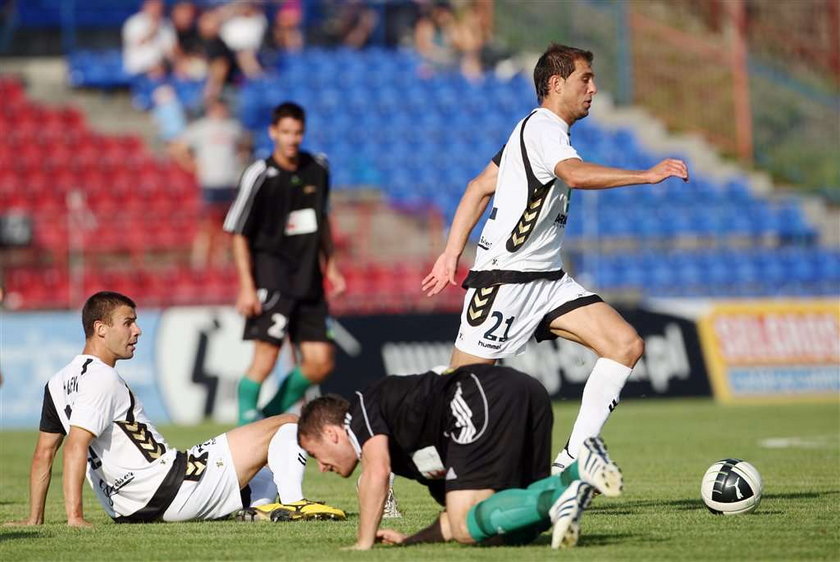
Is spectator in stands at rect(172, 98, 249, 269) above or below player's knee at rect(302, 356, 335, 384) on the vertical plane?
above

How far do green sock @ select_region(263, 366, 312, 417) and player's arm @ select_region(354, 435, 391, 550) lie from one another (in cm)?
513

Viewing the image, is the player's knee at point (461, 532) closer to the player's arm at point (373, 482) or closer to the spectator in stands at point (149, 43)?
the player's arm at point (373, 482)

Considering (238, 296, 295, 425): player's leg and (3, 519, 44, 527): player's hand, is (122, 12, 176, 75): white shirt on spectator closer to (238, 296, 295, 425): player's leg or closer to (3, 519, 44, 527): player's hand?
(238, 296, 295, 425): player's leg

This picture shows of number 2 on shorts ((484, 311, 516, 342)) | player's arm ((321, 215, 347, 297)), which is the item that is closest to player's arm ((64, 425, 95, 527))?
number 2 on shorts ((484, 311, 516, 342))

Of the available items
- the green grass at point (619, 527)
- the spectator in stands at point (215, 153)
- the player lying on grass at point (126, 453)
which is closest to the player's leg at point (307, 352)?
Answer: the green grass at point (619, 527)

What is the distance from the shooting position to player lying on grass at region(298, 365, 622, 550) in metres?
Result: 6.11

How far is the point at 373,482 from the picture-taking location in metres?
6.02

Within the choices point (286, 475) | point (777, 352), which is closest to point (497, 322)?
point (286, 475)

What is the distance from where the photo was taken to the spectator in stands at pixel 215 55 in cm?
2508

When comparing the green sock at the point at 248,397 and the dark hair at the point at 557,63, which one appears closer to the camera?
the dark hair at the point at 557,63

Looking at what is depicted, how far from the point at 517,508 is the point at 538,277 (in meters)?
2.05

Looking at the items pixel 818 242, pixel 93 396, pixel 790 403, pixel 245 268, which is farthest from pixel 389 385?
pixel 818 242

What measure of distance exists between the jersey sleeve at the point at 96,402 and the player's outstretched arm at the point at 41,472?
29 cm

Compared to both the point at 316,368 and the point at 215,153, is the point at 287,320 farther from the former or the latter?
the point at 215,153
